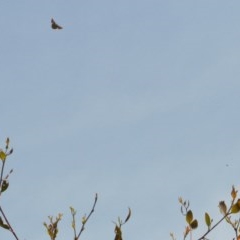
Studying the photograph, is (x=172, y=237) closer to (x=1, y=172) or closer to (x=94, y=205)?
(x=94, y=205)

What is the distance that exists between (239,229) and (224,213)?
164mm

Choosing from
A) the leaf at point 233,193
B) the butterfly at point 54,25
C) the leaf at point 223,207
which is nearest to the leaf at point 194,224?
the leaf at point 223,207

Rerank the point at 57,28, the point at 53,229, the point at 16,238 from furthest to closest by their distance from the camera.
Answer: the point at 57,28, the point at 53,229, the point at 16,238

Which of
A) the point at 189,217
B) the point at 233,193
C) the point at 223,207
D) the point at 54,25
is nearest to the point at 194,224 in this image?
the point at 189,217

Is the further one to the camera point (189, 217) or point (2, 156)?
point (189, 217)

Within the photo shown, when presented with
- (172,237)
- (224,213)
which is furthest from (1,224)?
(224,213)

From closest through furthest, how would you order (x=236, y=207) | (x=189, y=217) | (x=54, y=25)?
(x=236, y=207) → (x=189, y=217) → (x=54, y=25)

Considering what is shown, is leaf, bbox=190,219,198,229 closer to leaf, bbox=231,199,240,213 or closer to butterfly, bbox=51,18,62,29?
leaf, bbox=231,199,240,213

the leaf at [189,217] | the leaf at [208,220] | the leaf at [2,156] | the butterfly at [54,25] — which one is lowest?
the leaf at [208,220]

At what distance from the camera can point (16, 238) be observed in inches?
118

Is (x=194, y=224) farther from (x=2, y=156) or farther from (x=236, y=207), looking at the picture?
(x=2, y=156)

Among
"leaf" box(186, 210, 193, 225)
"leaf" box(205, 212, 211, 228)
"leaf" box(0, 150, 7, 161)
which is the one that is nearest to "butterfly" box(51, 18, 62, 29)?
"leaf" box(0, 150, 7, 161)

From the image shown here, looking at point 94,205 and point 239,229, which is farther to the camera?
point 239,229

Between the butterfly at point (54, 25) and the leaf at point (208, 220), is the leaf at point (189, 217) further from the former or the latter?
the butterfly at point (54, 25)
